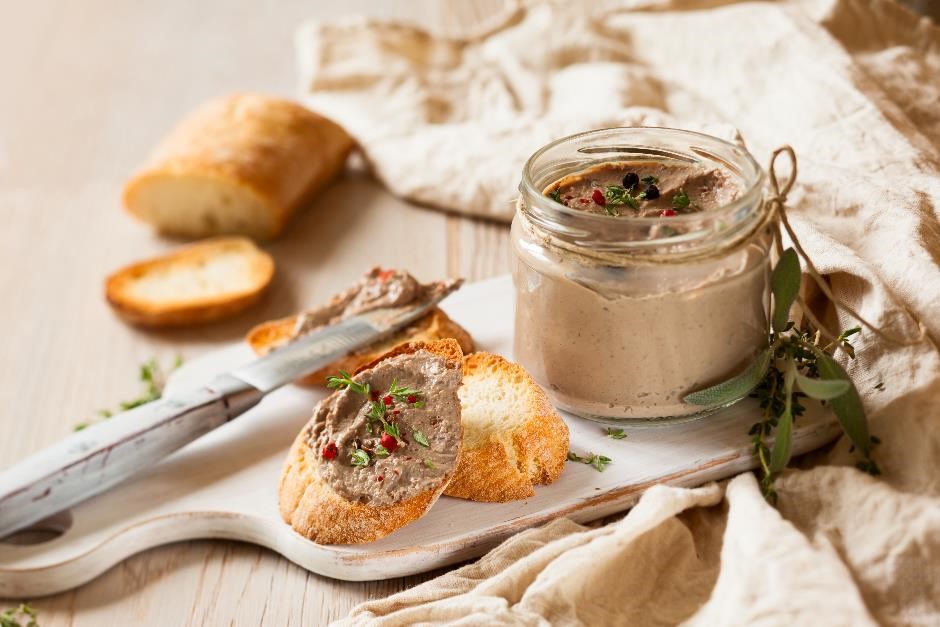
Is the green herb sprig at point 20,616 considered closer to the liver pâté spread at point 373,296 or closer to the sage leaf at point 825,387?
the liver pâté spread at point 373,296

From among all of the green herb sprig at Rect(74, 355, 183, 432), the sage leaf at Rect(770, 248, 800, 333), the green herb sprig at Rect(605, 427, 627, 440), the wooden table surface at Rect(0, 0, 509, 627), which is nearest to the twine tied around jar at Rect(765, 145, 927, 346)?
the sage leaf at Rect(770, 248, 800, 333)

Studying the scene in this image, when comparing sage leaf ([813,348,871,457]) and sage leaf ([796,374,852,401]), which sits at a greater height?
sage leaf ([796,374,852,401])

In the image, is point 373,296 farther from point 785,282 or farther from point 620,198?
point 785,282

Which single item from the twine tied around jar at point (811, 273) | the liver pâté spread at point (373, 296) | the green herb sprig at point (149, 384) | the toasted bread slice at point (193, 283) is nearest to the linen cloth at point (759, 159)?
the twine tied around jar at point (811, 273)

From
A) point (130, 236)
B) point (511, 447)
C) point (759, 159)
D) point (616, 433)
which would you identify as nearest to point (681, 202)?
point (616, 433)

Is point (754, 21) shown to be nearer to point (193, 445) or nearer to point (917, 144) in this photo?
point (917, 144)

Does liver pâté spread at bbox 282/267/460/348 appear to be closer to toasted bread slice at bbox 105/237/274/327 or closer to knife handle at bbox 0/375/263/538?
knife handle at bbox 0/375/263/538
